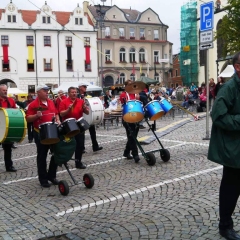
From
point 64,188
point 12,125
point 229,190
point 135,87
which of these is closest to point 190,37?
point 135,87

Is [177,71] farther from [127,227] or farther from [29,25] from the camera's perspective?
[127,227]

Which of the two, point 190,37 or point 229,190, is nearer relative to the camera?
point 229,190

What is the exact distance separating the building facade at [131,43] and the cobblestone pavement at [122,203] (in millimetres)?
57115

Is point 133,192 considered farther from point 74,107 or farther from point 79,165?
point 74,107

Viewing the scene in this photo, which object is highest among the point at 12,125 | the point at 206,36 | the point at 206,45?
the point at 206,36

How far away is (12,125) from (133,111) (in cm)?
238

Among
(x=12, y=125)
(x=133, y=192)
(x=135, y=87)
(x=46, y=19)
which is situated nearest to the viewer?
(x=133, y=192)

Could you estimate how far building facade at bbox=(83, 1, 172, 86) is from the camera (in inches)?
2613

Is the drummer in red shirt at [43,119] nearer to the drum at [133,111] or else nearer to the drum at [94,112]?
the drum at [133,111]

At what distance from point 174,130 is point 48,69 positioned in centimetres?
4565

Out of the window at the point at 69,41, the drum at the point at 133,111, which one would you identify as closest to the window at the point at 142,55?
the window at the point at 69,41

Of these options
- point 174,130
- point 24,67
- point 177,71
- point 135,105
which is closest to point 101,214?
point 135,105

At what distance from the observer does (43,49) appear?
56.9 meters

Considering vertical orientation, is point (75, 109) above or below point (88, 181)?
above
